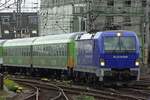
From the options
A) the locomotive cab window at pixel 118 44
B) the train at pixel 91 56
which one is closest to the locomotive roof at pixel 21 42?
the train at pixel 91 56

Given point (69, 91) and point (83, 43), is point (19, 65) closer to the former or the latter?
point (83, 43)

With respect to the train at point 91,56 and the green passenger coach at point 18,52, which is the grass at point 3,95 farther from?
the green passenger coach at point 18,52

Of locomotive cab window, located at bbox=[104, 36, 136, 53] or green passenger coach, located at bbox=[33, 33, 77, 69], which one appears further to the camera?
green passenger coach, located at bbox=[33, 33, 77, 69]

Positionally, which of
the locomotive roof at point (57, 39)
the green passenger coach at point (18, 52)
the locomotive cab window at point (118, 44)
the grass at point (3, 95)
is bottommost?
the green passenger coach at point (18, 52)

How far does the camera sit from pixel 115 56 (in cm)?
2430

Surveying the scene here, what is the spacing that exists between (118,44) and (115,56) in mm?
598

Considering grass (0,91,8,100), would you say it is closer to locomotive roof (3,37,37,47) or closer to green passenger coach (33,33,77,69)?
green passenger coach (33,33,77,69)

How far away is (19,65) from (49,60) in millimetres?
7798

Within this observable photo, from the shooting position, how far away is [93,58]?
2500 cm

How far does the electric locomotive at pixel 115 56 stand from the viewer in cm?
2412

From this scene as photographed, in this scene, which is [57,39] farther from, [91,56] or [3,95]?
[3,95]

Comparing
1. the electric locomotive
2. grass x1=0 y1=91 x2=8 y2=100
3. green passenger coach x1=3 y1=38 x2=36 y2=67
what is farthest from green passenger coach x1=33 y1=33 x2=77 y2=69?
grass x1=0 y1=91 x2=8 y2=100

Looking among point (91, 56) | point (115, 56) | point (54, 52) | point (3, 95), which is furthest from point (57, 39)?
point (3, 95)

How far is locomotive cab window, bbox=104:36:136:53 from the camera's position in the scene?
2441 centimetres
